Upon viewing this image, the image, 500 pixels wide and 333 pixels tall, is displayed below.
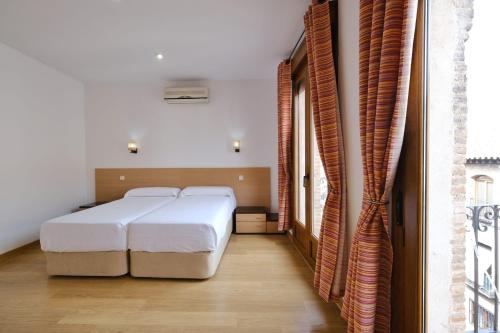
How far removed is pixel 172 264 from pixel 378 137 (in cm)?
210

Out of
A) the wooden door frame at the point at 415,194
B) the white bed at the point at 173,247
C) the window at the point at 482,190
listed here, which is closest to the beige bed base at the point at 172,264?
the white bed at the point at 173,247

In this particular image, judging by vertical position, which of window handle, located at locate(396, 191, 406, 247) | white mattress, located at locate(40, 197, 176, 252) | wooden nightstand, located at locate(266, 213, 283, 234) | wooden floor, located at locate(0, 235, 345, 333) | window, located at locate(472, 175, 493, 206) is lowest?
wooden floor, located at locate(0, 235, 345, 333)

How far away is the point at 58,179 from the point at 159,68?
7.66 ft

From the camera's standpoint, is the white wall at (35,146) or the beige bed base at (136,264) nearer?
the beige bed base at (136,264)

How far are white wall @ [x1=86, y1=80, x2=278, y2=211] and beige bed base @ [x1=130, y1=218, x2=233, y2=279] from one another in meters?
2.07

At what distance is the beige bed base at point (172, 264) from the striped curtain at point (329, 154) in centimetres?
104

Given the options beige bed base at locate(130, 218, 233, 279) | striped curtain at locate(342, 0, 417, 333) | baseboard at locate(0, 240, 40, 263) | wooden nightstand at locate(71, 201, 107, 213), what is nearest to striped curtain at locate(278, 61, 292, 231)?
beige bed base at locate(130, 218, 233, 279)

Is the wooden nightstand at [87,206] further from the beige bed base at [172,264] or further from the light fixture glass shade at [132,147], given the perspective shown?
the beige bed base at [172,264]

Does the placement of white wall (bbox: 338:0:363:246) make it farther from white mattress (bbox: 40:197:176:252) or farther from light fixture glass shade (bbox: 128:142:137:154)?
light fixture glass shade (bbox: 128:142:137:154)

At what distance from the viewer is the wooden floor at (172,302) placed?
67.2 inches

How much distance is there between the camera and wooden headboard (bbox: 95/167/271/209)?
420cm

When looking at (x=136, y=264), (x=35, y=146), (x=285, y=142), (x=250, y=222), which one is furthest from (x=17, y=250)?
(x=285, y=142)

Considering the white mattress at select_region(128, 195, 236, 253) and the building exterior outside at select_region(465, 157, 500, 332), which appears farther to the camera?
the white mattress at select_region(128, 195, 236, 253)

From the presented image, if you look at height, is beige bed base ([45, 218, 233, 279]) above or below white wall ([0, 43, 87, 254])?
below
